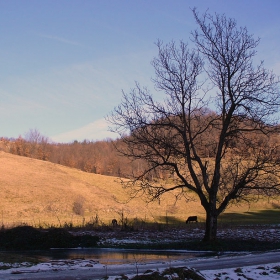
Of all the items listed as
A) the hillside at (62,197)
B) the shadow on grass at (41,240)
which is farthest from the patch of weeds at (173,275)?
the hillside at (62,197)

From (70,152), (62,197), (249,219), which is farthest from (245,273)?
(70,152)

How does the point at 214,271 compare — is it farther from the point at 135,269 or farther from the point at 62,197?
the point at 62,197

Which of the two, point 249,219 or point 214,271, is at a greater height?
point 249,219

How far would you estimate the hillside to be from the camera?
50656 mm

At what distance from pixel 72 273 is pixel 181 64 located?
12618 millimetres

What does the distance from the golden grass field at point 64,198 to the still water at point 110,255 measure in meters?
26.4

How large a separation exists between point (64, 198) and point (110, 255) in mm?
44262

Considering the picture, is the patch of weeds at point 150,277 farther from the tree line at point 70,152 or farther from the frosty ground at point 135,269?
the tree line at point 70,152

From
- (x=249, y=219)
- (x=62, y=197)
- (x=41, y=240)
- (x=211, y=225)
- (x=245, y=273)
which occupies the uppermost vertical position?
(x=62, y=197)

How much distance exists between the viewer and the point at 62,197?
6031cm

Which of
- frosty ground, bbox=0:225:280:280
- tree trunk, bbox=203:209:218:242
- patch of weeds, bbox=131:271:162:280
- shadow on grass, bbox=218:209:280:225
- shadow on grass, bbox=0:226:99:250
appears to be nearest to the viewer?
patch of weeds, bbox=131:271:162:280

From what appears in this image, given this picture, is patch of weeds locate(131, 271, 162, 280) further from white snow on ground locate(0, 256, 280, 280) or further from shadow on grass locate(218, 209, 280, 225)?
shadow on grass locate(218, 209, 280, 225)

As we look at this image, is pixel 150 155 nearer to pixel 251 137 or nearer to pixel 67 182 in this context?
pixel 251 137

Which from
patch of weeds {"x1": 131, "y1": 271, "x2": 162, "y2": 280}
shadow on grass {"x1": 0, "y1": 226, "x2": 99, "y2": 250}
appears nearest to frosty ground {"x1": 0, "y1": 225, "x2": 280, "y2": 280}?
patch of weeds {"x1": 131, "y1": 271, "x2": 162, "y2": 280}
